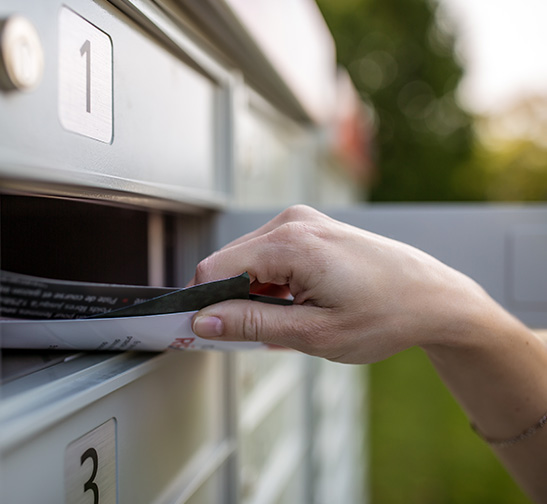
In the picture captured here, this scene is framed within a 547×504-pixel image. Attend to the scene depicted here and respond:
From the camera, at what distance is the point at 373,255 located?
27.5 inches

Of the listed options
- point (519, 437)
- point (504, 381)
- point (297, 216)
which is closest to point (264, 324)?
point (297, 216)

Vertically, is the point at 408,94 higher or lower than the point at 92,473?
higher

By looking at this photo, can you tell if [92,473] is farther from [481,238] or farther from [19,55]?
[481,238]

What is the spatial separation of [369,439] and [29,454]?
17.8ft

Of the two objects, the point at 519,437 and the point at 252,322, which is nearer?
the point at 252,322

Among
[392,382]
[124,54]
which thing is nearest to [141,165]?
[124,54]

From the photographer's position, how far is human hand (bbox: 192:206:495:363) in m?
0.65

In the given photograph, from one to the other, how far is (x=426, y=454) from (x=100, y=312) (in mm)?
4893

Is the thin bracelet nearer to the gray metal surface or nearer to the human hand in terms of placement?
the gray metal surface

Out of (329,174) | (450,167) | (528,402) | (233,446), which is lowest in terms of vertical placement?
(233,446)

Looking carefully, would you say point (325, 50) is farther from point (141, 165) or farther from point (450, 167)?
point (450, 167)

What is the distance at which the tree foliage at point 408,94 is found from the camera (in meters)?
11.5

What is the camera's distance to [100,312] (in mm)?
707

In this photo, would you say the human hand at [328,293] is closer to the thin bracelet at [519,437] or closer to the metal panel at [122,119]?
the metal panel at [122,119]
